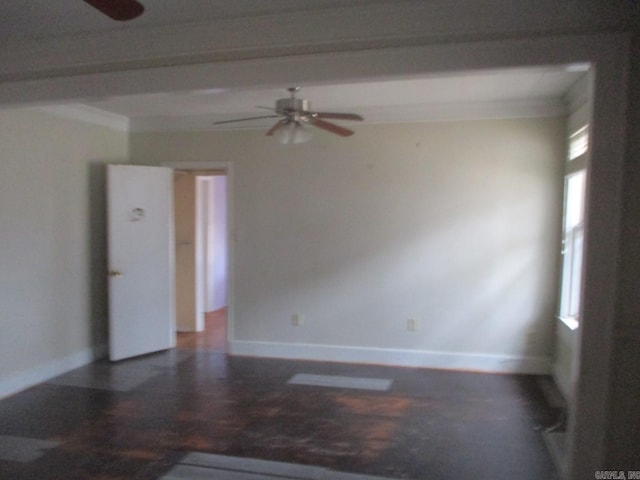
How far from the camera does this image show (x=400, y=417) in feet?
12.0

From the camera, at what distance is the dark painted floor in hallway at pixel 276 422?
2.97 metres

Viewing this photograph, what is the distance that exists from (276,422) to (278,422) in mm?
15

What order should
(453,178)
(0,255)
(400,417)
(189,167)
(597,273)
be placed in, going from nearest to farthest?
(597,273), (400,417), (0,255), (453,178), (189,167)

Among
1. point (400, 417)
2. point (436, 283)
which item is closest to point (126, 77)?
point (400, 417)

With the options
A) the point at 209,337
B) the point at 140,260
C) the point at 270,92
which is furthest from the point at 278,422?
the point at 209,337

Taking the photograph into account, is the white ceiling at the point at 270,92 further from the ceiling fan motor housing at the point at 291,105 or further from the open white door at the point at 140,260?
the open white door at the point at 140,260

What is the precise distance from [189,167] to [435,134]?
8.68 feet

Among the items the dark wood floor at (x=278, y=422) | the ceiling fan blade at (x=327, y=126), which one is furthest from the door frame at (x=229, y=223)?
the ceiling fan blade at (x=327, y=126)

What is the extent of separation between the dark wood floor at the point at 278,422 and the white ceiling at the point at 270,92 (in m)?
2.20

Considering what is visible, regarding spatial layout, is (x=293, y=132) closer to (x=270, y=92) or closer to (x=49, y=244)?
(x=270, y=92)

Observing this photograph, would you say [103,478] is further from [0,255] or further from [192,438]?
[0,255]

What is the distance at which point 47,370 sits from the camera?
445 centimetres

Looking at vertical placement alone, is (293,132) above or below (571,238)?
above

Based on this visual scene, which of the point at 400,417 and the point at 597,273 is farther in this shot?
the point at 400,417
